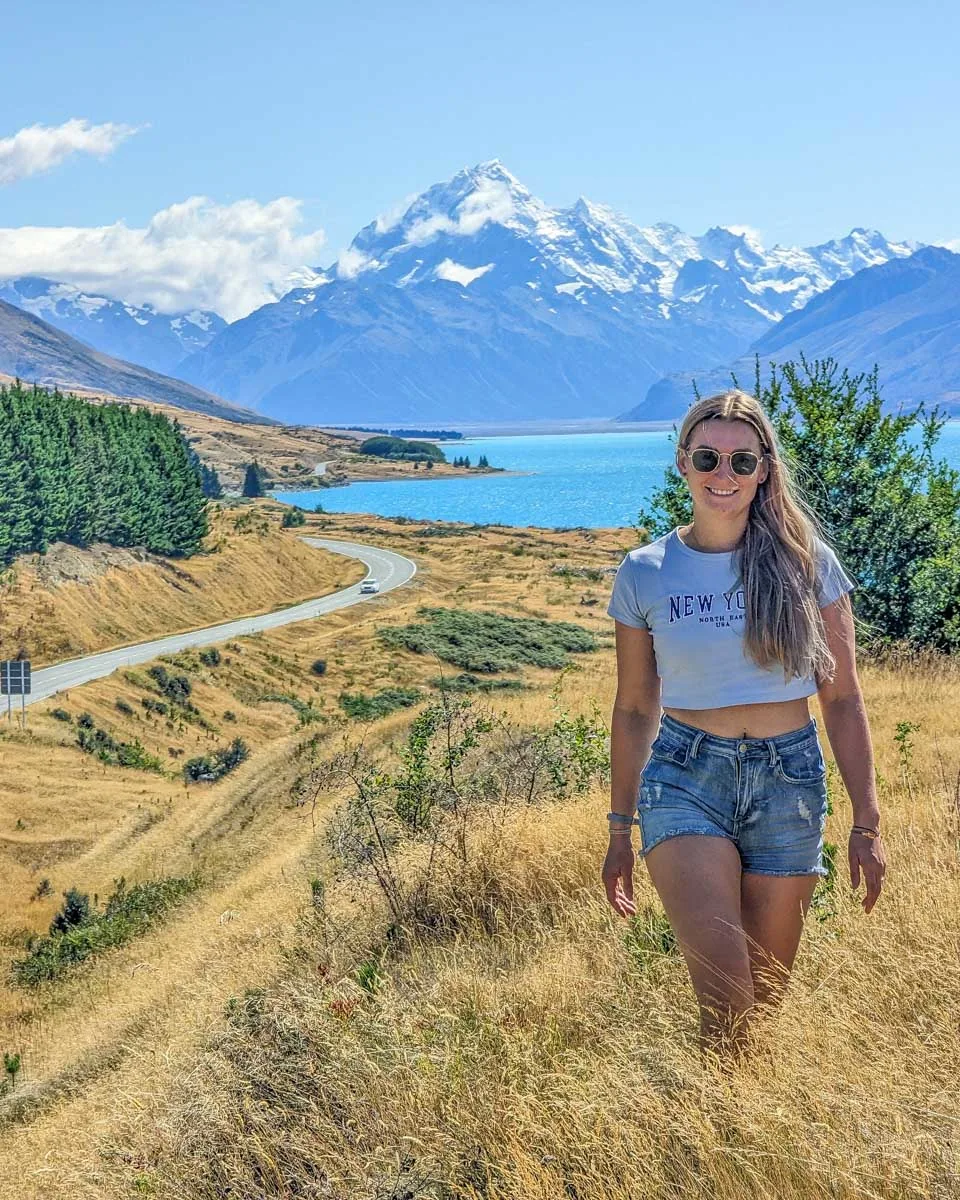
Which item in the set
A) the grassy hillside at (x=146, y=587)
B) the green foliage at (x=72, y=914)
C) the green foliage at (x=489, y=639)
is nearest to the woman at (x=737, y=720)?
the green foliage at (x=72, y=914)

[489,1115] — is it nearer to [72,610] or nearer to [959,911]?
[959,911]

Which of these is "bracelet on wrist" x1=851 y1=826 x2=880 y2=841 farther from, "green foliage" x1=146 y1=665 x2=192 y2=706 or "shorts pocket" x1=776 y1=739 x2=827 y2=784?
"green foliage" x1=146 y1=665 x2=192 y2=706

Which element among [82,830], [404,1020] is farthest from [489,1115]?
[82,830]

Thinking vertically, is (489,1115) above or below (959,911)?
below

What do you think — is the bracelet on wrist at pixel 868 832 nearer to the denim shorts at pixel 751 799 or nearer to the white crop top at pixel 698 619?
the denim shorts at pixel 751 799

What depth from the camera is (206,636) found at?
5872cm

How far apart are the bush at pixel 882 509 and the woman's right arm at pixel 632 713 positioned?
15.2 meters

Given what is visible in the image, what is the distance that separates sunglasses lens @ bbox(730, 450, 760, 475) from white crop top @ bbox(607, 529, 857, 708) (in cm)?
25

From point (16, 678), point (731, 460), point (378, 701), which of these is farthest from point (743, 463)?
point (378, 701)

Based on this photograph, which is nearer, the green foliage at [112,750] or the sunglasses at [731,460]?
the sunglasses at [731,460]

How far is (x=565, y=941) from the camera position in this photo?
5500mm

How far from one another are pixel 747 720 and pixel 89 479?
6778 centimetres

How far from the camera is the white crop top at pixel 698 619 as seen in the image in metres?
3.62

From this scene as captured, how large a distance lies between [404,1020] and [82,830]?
27.9 metres
